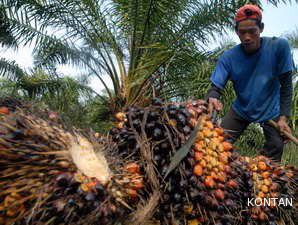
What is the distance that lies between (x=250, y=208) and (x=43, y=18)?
14.4 ft

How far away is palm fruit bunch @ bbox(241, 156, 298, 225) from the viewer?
1.88 metres

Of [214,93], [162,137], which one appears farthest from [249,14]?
[162,137]

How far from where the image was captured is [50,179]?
4.27 feet

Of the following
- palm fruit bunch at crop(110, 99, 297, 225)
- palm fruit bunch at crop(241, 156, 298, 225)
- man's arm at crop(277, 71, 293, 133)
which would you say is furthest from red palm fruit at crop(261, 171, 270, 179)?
man's arm at crop(277, 71, 293, 133)

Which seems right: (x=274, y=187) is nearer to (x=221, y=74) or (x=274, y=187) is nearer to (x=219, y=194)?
(x=219, y=194)

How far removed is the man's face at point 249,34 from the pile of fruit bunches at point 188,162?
879 millimetres

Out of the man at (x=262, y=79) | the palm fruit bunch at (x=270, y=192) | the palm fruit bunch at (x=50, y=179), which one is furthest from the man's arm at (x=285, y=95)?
the palm fruit bunch at (x=50, y=179)

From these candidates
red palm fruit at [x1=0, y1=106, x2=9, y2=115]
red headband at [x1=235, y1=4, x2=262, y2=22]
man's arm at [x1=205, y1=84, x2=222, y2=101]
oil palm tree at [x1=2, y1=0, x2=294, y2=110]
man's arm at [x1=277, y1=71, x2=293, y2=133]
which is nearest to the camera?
red palm fruit at [x1=0, y1=106, x2=9, y2=115]

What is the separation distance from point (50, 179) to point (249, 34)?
1618 mm

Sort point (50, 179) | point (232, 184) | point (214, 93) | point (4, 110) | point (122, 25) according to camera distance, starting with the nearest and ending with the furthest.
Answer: point (50, 179), point (4, 110), point (232, 184), point (214, 93), point (122, 25)

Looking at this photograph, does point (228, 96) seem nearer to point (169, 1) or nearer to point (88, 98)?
point (169, 1)

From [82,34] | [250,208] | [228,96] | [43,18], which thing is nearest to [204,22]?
[228,96]

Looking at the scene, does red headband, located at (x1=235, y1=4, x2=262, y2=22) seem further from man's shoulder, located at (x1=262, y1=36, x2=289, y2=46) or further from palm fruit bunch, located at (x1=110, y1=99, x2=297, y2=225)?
palm fruit bunch, located at (x1=110, y1=99, x2=297, y2=225)

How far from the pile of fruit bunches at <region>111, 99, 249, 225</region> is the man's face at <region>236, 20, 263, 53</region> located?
88cm
